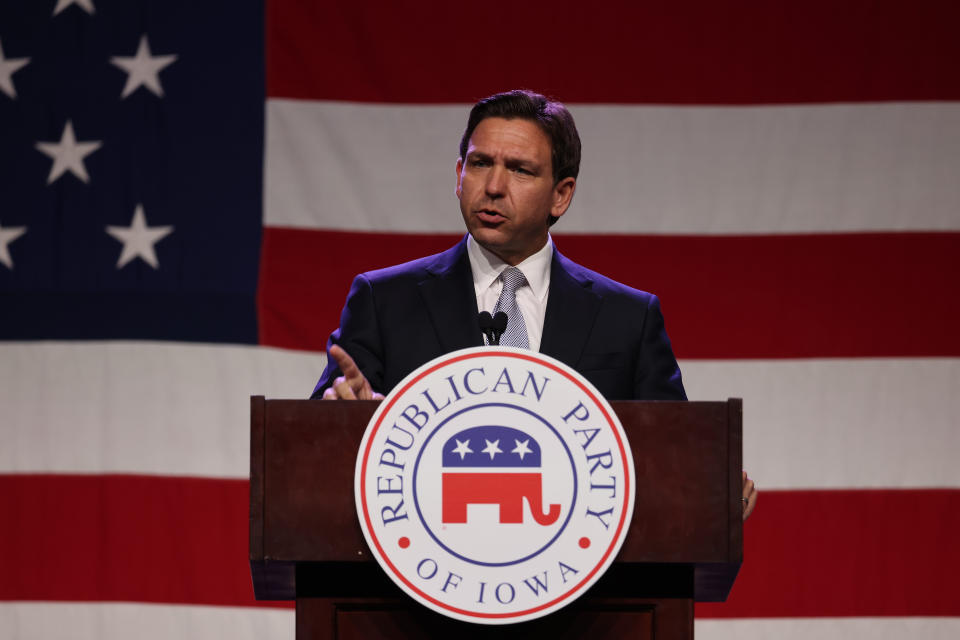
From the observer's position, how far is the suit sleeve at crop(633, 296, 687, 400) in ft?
5.66

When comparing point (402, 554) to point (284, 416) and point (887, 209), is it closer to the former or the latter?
point (284, 416)

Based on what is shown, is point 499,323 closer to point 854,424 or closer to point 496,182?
point 496,182

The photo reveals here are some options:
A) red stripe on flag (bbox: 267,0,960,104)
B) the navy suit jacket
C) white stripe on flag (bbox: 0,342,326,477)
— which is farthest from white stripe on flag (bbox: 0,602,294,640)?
the navy suit jacket

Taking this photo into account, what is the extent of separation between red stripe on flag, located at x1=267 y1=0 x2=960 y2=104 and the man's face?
163 cm

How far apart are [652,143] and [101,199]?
164 centimetres

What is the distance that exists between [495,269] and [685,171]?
5.50 feet

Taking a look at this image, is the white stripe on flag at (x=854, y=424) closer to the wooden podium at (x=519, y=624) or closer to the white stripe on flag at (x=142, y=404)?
the white stripe on flag at (x=142, y=404)

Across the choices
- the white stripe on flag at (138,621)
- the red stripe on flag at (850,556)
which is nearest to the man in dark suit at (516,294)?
the red stripe on flag at (850,556)

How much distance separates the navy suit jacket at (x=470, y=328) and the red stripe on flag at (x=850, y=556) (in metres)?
1.61

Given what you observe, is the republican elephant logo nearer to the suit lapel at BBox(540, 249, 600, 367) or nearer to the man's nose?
the suit lapel at BBox(540, 249, 600, 367)

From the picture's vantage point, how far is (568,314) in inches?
67.3

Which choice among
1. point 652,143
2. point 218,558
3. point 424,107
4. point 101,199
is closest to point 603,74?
point 652,143

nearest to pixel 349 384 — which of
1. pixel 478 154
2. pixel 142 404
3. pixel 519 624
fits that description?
pixel 519 624

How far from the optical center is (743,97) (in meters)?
3.33
